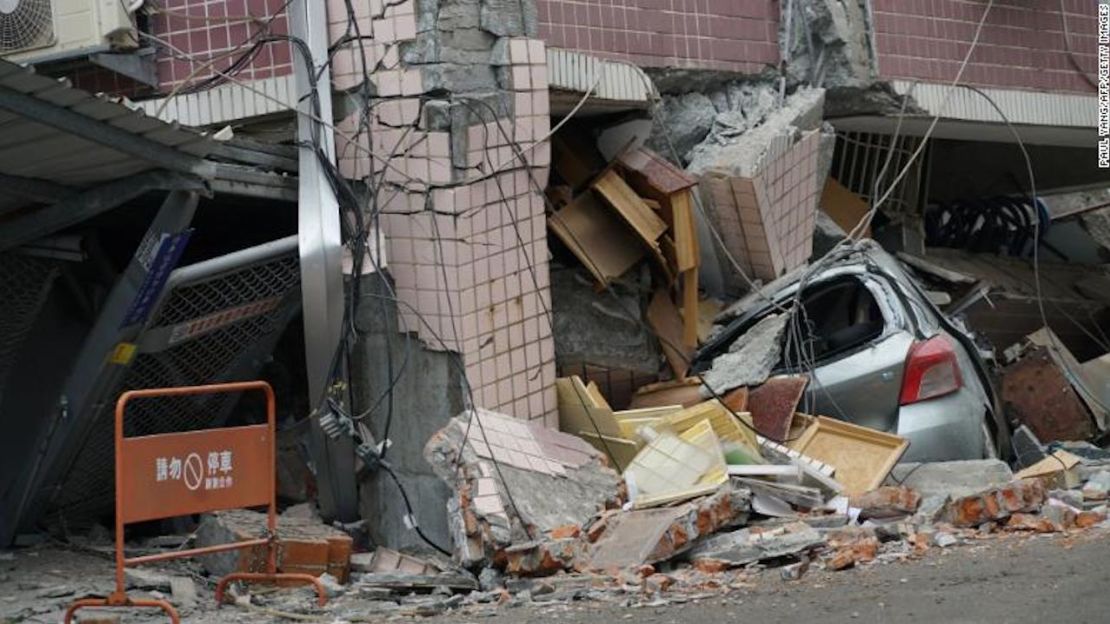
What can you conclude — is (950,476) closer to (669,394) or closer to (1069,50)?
(669,394)

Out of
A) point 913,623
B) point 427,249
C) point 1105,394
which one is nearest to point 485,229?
point 427,249

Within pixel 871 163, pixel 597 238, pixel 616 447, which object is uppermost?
pixel 871 163

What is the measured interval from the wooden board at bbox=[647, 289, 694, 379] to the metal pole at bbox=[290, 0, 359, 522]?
7.12 feet

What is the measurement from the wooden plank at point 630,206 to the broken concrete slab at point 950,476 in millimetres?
2030

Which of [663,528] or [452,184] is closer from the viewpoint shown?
[663,528]

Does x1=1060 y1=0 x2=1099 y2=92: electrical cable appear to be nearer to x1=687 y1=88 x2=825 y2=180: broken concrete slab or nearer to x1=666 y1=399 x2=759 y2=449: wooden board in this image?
x1=687 y1=88 x2=825 y2=180: broken concrete slab

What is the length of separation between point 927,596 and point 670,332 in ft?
12.9

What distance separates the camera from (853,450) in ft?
34.7

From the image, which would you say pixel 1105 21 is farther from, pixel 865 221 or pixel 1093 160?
pixel 865 221

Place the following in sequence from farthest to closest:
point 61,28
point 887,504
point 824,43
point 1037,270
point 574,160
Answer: point 1037,270
point 824,43
point 574,160
point 61,28
point 887,504

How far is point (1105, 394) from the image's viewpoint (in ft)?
43.3

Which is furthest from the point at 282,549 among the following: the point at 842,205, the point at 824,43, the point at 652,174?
the point at 842,205

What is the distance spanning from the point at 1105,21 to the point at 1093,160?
4.99 feet

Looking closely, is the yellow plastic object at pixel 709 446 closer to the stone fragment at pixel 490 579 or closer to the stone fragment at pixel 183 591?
the stone fragment at pixel 490 579
